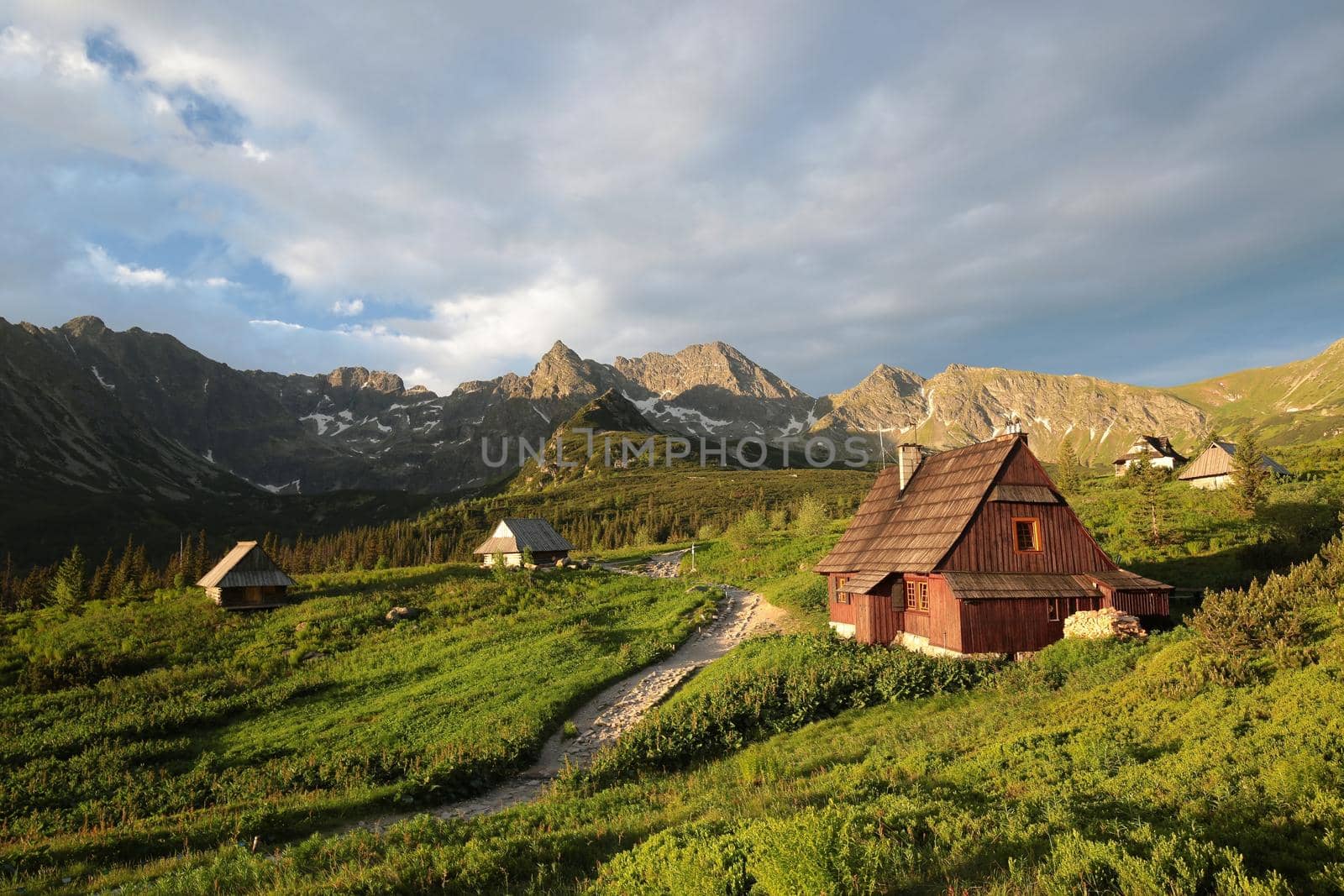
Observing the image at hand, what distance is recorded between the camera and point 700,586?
157 feet

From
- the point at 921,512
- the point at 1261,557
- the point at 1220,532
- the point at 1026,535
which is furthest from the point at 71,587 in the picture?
the point at 1220,532

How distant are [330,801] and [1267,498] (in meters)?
47.5

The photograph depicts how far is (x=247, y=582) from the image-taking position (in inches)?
1891

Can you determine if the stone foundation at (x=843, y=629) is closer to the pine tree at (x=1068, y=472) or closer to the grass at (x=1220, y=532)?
the grass at (x=1220, y=532)

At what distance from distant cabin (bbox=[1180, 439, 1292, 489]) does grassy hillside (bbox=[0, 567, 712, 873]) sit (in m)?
46.6

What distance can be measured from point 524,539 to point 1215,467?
6441 cm

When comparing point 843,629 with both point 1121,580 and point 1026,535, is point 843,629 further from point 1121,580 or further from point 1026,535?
point 1121,580

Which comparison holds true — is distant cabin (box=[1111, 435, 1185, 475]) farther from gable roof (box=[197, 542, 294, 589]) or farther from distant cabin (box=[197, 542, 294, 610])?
gable roof (box=[197, 542, 294, 589])

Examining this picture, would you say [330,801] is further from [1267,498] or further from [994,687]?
[1267,498]

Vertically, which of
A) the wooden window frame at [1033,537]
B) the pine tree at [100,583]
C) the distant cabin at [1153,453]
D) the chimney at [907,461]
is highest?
the distant cabin at [1153,453]

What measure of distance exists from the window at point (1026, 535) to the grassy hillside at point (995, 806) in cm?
713

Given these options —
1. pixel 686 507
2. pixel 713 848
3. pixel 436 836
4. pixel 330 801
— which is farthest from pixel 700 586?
pixel 686 507

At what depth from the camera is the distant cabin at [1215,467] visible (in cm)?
5323

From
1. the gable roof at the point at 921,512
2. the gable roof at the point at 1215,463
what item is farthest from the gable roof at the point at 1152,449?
the gable roof at the point at 921,512
